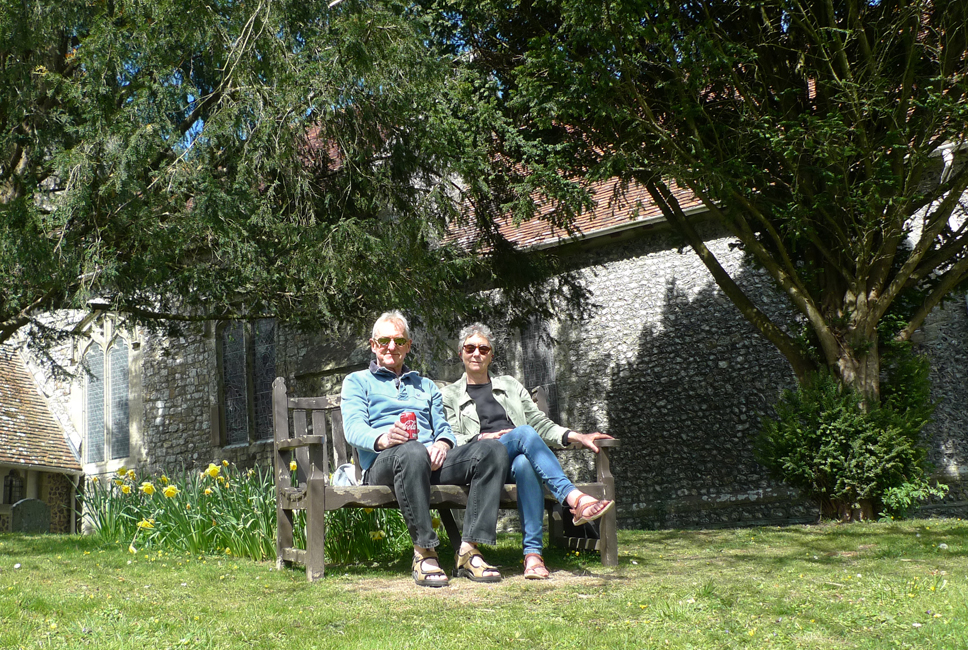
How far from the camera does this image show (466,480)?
14.6 ft

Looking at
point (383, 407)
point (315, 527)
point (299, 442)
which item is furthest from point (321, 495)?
point (383, 407)

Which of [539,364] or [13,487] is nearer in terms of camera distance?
[539,364]

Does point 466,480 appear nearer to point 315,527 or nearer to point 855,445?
point 315,527

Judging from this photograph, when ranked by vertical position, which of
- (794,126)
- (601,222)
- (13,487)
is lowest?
(13,487)

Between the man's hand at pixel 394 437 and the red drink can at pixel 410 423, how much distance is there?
0.03m

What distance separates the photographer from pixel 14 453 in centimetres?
1561

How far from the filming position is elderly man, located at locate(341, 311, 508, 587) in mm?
4184

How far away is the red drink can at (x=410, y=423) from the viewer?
4395 mm

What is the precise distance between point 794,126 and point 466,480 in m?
5.03

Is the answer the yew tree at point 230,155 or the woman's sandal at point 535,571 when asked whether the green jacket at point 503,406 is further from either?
the yew tree at point 230,155

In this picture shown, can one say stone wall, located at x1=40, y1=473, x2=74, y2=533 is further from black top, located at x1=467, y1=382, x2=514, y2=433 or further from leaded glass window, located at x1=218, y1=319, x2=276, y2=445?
black top, located at x1=467, y1=382, x2=514, y2=433

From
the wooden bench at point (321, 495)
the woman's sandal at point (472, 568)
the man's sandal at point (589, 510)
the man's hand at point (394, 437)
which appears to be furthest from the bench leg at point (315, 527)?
the man's sandal at point (589, 510)

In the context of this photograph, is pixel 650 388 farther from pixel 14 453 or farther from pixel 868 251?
pixel 14 453

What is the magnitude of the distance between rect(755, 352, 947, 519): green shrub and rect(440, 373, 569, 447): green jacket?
4426 millimetres
